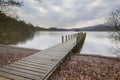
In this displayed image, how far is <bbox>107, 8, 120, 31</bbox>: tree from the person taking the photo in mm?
10562

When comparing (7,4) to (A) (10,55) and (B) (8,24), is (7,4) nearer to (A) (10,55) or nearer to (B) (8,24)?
(A) (10,55)

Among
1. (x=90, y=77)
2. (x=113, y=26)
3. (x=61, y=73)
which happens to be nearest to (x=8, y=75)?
(x=61, y=73)

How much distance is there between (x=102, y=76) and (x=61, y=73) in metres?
2.07

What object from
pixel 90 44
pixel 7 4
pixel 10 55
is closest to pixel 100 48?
pixel 90 44

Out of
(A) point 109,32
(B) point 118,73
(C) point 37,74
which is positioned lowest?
(B) point 118,73

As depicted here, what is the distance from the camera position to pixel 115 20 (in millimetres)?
10602

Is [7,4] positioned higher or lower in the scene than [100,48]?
higher

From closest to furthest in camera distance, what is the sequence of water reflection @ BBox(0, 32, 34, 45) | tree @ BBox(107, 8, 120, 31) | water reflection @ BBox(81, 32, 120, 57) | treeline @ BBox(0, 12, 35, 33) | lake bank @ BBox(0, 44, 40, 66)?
1. lake bank @ BBox(0, 44, 40, 66)
2. treeline @ BBox(0, 12, 35, 33)
3. tree @ BBox(107, 8, 120, 31)
4. water reflection @ BBox(81, 32, 120, 57)
5. water reflection @ BBox(0, 32, 34, 45)

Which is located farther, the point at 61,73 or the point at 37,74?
the point at 61,73

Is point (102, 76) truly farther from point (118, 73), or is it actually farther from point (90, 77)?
point (118, 73)

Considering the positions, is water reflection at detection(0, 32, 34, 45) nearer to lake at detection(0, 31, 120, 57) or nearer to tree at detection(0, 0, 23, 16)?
lake at detection(0, 31, 120, 57)

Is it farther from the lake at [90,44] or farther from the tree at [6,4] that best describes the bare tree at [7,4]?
the lake at [90,44]

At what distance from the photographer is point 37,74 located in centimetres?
515

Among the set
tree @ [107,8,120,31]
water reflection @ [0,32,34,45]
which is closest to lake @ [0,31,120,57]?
water reflection @ [0,32,34,45]
